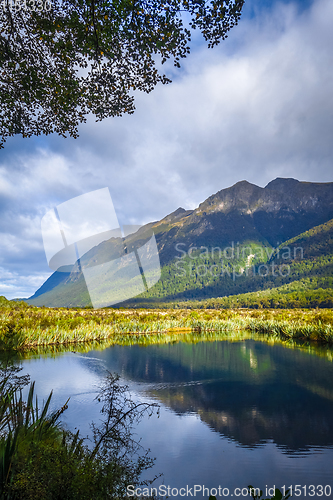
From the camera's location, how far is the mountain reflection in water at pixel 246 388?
15.4ft

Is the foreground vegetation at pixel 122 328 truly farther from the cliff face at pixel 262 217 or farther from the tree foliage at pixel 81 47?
the cliff face at pixel 262 217

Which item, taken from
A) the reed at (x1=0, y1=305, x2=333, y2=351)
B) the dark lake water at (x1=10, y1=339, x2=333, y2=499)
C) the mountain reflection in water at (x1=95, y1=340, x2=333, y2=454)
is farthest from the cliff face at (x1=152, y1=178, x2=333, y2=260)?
the dark lake water at (x1=10, y1=339, x2=333, y2=499)

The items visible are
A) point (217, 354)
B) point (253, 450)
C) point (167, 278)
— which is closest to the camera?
point (253, 450)

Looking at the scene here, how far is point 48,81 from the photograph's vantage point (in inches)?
209

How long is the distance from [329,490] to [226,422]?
210 centimetres

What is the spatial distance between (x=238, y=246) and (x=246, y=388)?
148 meters

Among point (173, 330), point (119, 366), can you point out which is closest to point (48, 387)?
point (119, 366)

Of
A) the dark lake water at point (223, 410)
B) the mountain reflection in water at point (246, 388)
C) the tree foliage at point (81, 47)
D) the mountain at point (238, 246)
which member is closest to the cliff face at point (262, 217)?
the mountain at point (238, 246)

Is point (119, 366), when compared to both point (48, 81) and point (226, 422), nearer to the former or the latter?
point (226, 422)

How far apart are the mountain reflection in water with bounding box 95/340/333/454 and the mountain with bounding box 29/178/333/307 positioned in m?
31.2

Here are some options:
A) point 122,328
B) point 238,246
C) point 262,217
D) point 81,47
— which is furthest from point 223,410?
point 262,217

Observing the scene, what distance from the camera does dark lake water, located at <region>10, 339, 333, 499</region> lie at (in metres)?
3.49

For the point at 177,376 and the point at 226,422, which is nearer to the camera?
the point at 226,422

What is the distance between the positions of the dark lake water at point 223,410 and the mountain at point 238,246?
105 ft
